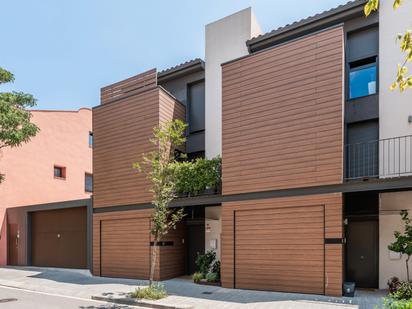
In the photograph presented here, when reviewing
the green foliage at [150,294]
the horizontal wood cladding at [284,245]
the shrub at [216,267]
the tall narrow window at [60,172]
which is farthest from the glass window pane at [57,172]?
the horizontal wood cladding at [284,245]

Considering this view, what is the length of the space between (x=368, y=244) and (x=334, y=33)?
6.59 meters

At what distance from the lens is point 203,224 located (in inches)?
574

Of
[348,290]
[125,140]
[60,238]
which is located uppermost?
[125,140]

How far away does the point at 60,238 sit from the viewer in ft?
58.4

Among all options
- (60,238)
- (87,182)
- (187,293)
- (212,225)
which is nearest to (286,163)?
(212,225)

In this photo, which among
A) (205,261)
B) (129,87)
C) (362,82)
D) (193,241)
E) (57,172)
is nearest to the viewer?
(362,82)

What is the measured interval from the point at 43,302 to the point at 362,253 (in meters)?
9.68

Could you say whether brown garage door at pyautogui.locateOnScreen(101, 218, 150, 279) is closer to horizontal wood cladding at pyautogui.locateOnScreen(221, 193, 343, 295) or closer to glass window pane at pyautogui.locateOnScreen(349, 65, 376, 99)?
horizontal wood cladding at pyautogui.locateOnScreen(221, 193, 343, 295)

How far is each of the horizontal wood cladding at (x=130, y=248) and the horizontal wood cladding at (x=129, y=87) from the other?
4833 millimetres

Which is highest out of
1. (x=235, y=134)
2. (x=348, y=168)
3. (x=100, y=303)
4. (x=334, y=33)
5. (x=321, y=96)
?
(x=334, y=33)

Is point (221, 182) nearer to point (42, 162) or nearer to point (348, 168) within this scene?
point (348, 168)

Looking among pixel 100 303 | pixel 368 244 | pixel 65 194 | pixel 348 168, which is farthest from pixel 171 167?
pixel 65 194

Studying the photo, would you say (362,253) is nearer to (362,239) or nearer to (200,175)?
(362,239)

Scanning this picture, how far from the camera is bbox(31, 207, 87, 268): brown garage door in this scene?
1699 cm
